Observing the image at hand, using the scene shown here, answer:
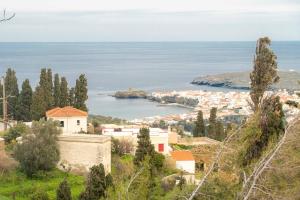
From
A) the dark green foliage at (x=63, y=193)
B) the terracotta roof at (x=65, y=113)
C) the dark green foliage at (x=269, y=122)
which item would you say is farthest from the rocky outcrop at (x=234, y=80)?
the dark green foliage at (x=63, y=193)

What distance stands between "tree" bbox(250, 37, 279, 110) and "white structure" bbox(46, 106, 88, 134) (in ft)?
34.1

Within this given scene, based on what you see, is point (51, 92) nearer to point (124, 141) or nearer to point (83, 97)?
point (83, 97)

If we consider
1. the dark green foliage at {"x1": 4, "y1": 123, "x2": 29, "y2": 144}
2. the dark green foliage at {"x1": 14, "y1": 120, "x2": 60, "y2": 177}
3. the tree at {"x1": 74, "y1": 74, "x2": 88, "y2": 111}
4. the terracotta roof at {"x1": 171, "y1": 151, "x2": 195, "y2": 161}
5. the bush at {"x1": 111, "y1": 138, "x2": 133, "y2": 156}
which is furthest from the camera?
the tree at {"x1": 74, "y1": 74, "x2": 88, "y2": 111}

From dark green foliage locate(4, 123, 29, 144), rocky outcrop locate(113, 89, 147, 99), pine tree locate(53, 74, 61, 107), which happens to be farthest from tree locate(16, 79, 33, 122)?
rocky outcrop locate(113, 89, 147, 99)

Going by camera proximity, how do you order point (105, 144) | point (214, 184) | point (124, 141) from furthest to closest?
point (124, 141), point (105, 144), point (214, 184)

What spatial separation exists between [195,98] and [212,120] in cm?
3701

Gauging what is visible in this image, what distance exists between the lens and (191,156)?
87.7ft

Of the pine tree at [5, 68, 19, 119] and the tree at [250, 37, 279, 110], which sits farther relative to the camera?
the pine tree at [5, 68, 19, 119]

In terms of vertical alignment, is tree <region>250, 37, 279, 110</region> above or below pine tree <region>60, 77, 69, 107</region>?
above

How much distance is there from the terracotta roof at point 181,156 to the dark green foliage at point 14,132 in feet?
22.9

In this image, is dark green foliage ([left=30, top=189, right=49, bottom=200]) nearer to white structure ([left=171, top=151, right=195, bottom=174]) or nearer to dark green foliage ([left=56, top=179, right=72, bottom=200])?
dark green foliage ([left=56, top=179, right=72, bottom=200])

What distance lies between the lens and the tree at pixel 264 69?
19.9m

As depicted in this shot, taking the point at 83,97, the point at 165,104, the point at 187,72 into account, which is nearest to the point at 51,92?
the point at 83,97

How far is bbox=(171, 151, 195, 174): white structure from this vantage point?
25938 millimetres
